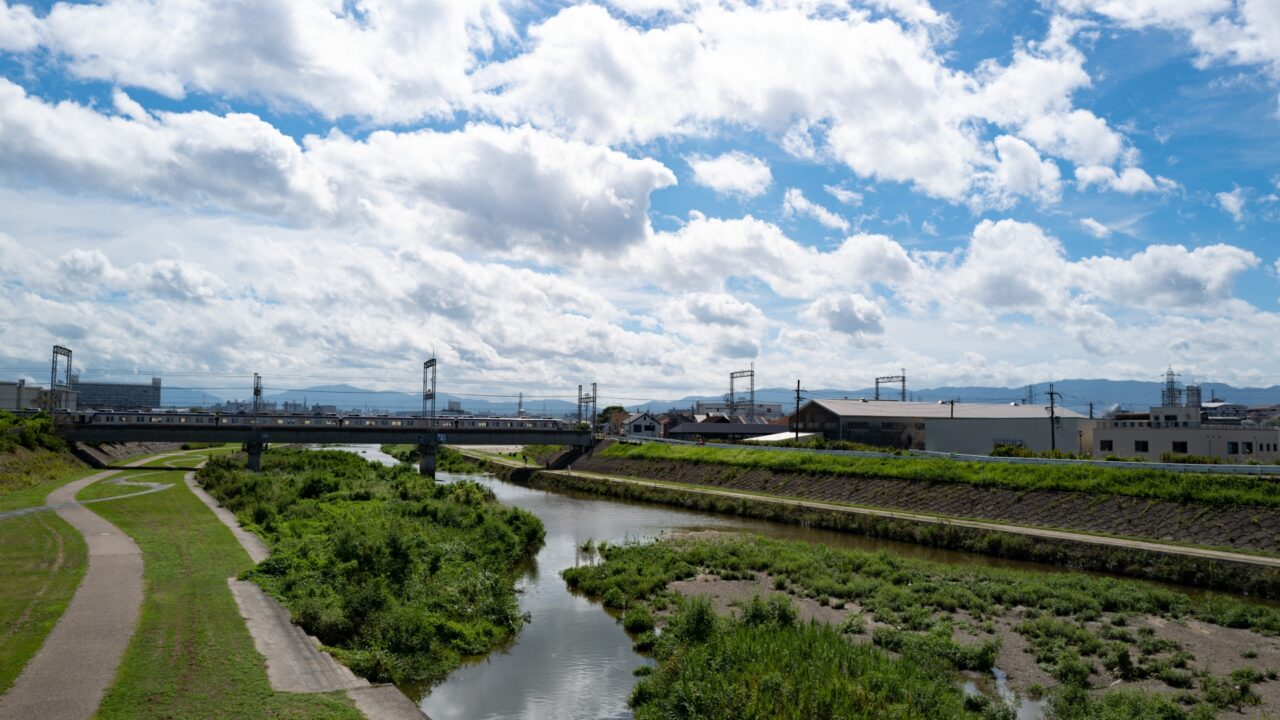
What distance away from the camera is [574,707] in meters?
19.0

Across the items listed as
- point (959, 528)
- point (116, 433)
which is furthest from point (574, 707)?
point (116, 433)

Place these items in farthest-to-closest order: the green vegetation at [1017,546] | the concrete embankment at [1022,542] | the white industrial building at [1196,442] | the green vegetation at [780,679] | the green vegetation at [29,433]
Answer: the white industrial building at [1196,442] < the green vegetation at [29,433] < the concrete embankment at [1022,542] < the green vegetation at [1017,546] < the green vegetation at [780,679]

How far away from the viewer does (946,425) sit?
8462cm

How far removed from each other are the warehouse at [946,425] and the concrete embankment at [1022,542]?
1222 inches

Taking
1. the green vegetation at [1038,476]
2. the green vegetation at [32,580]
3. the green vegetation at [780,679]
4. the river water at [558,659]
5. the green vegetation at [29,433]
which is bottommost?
the river water at [558,659]

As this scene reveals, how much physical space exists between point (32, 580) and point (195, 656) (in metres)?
10.3

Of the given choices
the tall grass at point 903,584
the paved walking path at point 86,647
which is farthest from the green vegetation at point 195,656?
the tall grass at point 903,584

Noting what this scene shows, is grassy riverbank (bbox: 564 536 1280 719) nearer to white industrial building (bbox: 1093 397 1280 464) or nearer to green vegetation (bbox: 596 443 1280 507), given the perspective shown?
green vegetation (bbox: 596 443 1280 507)

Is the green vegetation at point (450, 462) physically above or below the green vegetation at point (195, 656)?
below

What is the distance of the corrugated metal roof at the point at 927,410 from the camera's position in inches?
3546

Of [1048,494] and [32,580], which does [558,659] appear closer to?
[32,580]

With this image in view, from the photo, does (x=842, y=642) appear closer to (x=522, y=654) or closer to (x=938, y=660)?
(x=938, y=660)

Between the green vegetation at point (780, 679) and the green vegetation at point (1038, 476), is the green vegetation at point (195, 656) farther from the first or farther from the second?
the green vegetation at point (1038, 476)

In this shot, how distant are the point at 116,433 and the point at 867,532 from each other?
72.4 meters
